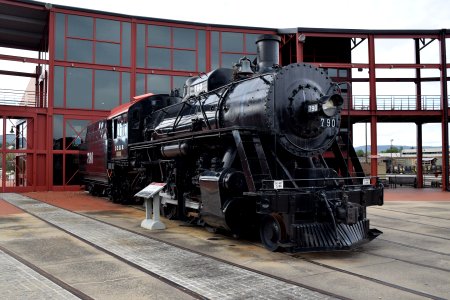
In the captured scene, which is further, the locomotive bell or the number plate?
the locomotive bell

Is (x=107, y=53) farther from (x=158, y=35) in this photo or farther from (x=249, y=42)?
(x=249, y=42)

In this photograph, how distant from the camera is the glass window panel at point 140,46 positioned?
1044 inches

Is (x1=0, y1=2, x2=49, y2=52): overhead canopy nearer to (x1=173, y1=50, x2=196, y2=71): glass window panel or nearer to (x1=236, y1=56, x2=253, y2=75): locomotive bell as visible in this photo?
(x1=173, y1=50, x2=196, y2=71): glass window panel

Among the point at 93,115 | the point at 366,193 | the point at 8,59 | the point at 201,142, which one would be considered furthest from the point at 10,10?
the point at 366,193

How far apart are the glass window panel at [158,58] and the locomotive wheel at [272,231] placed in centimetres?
2038

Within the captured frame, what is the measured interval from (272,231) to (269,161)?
5.20ft

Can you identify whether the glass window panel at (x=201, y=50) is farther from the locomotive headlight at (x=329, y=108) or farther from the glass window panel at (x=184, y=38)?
the locomotive headlight at (x=329, y=108)

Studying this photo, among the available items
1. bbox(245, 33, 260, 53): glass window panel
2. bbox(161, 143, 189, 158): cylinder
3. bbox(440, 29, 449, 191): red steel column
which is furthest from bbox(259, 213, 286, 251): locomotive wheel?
bbox(245, 33, 260, 53): glass window panel

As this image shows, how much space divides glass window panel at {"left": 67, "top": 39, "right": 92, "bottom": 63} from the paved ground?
15816 millimetres

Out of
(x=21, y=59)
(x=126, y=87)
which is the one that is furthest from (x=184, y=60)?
(x=21, y=59)

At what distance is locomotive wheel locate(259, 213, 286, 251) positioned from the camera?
7616 millimetres

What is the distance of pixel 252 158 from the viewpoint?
8992 mm

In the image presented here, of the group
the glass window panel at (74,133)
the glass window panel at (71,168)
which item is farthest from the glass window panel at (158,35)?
the glass window panel at (71,168)

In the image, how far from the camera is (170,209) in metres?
12.3
